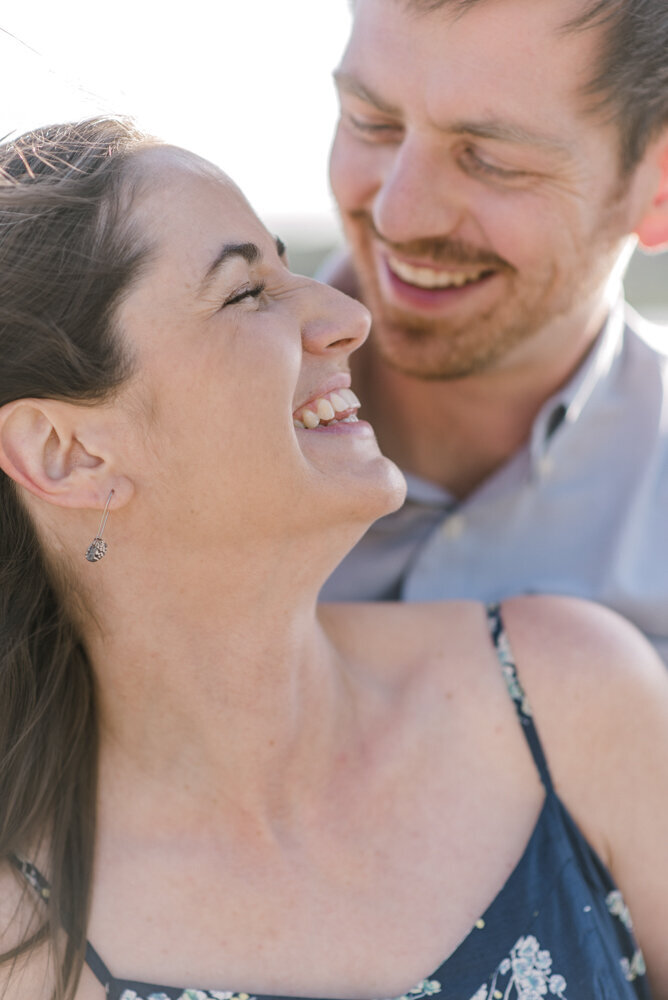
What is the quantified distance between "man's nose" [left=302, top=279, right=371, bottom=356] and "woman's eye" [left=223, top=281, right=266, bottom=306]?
9 centimetres

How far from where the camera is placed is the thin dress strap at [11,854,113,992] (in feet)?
6.22

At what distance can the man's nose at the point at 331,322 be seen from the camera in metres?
2.00

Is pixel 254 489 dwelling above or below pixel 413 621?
above

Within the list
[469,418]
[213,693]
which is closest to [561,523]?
[469,418]

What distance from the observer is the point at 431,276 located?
8.64 ft

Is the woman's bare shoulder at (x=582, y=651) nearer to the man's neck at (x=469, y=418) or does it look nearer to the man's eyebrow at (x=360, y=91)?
the man's neck at (x=469, y=418)

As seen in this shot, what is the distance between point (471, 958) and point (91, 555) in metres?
0.93

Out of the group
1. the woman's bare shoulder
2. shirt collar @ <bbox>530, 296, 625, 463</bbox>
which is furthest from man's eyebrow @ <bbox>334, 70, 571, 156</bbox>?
the woman's bare shoulder

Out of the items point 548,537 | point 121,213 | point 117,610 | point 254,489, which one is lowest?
point 548,537

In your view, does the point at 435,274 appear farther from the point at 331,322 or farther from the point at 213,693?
the point at 213,693

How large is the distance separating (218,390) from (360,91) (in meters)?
1.05

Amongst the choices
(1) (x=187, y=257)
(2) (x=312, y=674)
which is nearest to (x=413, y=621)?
(2) (x=312, y=674)

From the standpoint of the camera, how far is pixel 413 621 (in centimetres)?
232

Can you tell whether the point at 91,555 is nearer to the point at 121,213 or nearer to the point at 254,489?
the point at 254,489
